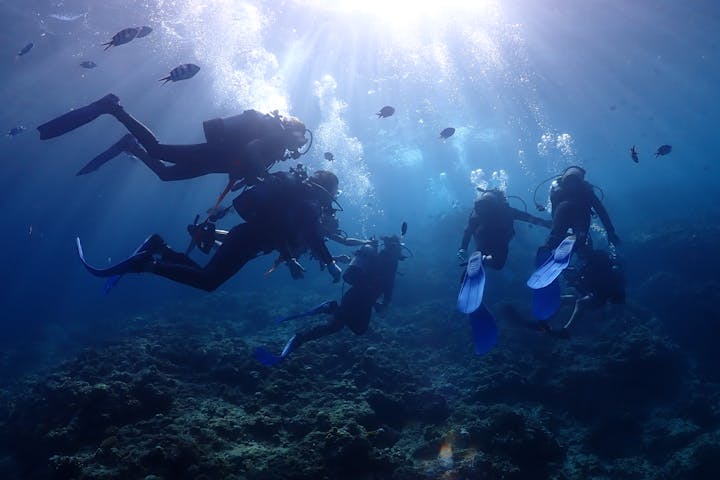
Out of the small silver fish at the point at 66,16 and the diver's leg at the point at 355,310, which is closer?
the diver's leg at the point at 355,310

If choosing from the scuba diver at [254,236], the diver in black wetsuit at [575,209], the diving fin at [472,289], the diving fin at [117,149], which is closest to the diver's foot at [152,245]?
the scuba diver at [254,236]

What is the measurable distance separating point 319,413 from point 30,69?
2872cm

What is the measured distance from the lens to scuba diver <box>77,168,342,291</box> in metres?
5.09

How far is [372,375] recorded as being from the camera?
849 centimetres

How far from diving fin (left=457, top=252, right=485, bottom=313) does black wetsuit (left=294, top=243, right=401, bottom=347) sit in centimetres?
195

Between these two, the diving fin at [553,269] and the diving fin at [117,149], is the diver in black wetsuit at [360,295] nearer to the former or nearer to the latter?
the diving fin at [553,269]

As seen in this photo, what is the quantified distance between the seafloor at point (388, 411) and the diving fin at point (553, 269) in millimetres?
1695

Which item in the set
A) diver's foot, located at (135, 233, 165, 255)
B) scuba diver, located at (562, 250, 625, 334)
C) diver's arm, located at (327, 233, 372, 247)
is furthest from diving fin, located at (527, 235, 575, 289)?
diver's foot, located at (135, 233, 165, 255)

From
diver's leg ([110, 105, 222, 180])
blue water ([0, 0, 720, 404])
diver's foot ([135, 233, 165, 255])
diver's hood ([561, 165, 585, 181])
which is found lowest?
blue water ([0, 0, 720, 404])

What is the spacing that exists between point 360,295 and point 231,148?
3.49 meters

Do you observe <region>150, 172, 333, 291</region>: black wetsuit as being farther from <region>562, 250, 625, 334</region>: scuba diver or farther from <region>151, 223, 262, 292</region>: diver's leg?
<region>562, 250, 625, 334</region>: scuba diver

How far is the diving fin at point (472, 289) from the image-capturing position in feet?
17.4

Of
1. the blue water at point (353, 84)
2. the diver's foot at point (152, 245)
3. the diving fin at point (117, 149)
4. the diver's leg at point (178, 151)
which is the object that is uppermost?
the diver's leg at point (178, 151)

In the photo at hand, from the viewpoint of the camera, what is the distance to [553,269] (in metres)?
5.59
